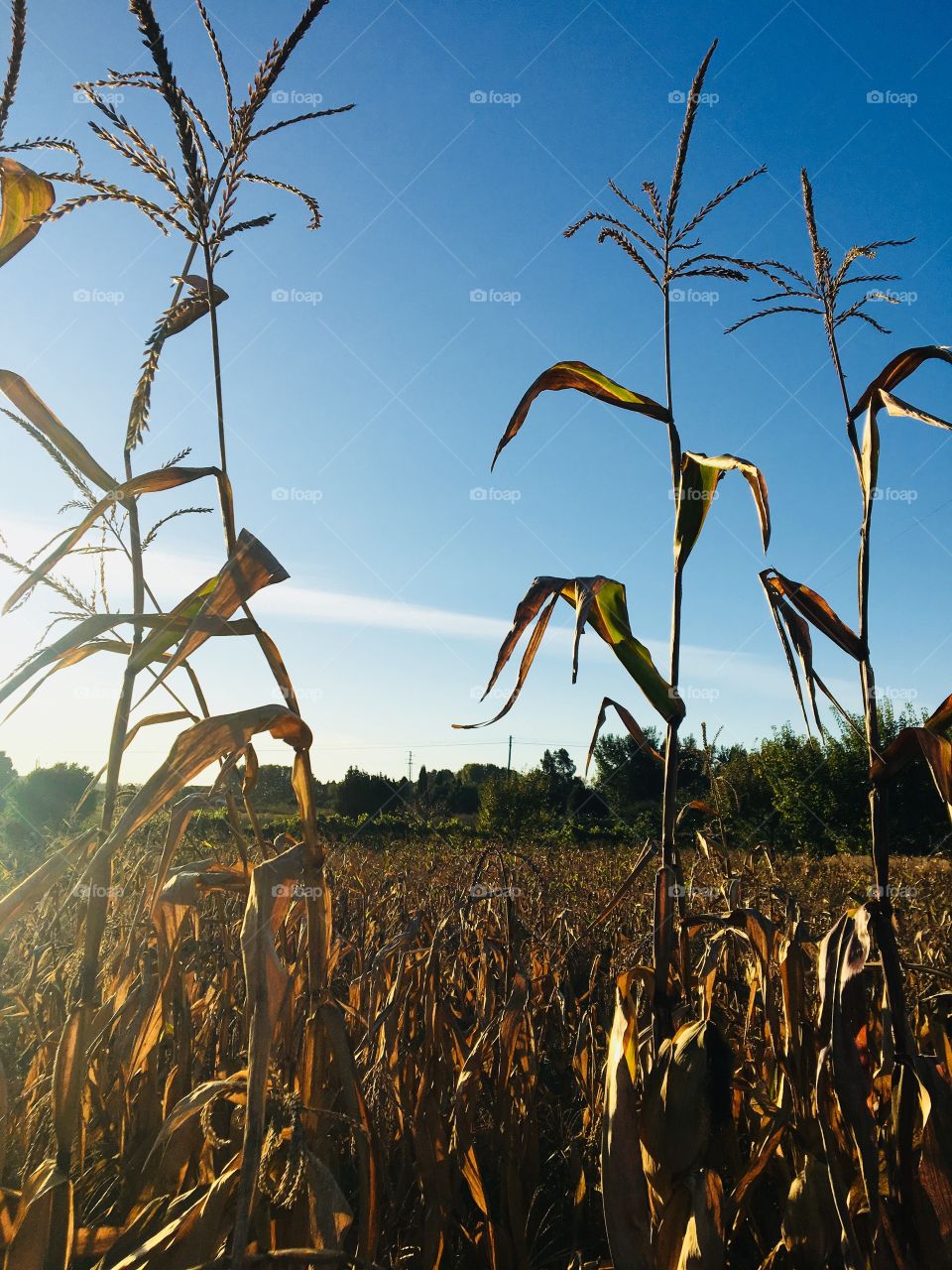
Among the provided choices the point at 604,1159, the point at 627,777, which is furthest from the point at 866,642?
the point at 627,777

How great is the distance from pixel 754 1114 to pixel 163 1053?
1686 millimetres

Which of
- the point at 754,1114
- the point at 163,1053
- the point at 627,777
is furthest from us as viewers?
the point at 627,777

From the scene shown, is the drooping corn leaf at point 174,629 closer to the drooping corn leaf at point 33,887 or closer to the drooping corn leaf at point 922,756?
the drooping corn leaf at point 33,887

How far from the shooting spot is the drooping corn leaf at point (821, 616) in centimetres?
138

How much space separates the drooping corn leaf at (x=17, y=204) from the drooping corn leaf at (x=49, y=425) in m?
0.26

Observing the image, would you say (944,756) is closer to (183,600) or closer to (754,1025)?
(183,600)

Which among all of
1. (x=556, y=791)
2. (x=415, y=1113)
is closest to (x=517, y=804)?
(x=556, y=791)

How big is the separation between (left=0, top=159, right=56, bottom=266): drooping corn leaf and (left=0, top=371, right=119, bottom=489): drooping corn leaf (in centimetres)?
26

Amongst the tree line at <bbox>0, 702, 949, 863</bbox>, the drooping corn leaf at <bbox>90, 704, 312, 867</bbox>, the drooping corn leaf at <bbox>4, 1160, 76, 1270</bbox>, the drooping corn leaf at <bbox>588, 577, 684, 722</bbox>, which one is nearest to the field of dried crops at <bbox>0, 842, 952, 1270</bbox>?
the drooping corn leaf at <bbox>4, 1160, 76, 1270</bbox>

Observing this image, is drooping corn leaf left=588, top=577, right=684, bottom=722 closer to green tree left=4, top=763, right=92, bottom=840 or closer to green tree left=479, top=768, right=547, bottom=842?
green tree left=4, top=763, right=92, bottom=840

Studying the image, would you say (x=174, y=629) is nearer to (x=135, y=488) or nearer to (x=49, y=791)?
(x=135, y=488)

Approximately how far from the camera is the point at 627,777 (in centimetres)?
3116

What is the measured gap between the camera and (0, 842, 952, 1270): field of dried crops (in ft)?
3.49

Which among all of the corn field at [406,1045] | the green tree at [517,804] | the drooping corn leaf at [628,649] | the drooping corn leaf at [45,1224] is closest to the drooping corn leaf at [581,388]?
the corn field at [406,1045]
